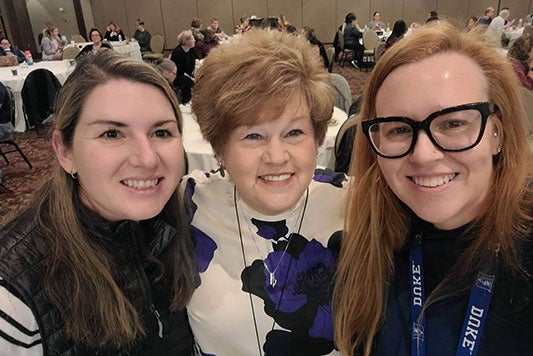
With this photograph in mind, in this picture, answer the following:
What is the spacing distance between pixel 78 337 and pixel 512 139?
1.20 m

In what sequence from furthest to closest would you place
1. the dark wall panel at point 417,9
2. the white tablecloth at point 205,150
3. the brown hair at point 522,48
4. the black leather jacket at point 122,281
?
1. the dark wall panel at point 417,9
2. the brown hair at point 522,48
3. the white tablecloth at point 205,150
4. the black leather jacket at point 122,281

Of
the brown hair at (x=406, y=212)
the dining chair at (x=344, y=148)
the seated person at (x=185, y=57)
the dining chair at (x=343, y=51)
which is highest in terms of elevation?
the brown hair at (x=406, y=212)

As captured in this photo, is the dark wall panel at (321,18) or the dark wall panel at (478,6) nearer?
the dark wall panel at (478,6)

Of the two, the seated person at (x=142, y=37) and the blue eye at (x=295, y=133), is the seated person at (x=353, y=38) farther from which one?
the blue eye at (x=295, y=133)

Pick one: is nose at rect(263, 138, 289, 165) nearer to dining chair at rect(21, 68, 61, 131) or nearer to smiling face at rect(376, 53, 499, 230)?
smiling face at rect(376, 53, 499, 230)

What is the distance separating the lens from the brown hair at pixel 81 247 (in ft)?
3.64

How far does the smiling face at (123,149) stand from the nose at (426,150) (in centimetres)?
67

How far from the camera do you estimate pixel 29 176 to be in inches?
200

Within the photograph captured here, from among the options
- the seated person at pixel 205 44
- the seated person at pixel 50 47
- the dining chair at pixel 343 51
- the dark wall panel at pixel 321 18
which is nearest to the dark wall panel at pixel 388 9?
the dark wall panel at pixel 321 18

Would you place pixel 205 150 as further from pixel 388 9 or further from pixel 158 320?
pixel 388 9

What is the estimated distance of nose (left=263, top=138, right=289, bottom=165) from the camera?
1.24 meters

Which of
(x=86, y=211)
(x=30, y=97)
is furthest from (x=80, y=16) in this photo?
(x=86, y=211)

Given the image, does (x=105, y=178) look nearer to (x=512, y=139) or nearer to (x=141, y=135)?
(x=141, y=135)

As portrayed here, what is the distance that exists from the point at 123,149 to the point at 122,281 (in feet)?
1.29
